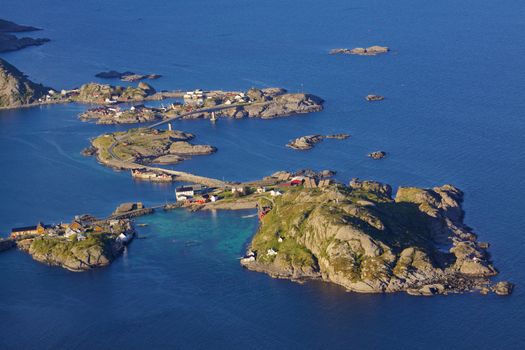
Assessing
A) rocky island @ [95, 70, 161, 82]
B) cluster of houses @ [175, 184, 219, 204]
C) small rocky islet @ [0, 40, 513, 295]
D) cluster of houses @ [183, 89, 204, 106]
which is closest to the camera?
small rocky islet @ [0, 40, 513, 295]

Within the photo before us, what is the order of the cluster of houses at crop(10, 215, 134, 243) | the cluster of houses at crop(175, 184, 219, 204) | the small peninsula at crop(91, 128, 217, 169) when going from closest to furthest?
the cluster of houses at crop(10, 215, 134, 243), the cluster of houses at crop(175, 184, 219, 204), the small peninsula at crop(91, 128, 217, 169)

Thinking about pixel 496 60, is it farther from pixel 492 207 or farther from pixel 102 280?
pixel 102 280

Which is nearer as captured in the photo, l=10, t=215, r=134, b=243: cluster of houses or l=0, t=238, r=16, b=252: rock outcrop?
l=10, t=215, r=134, b=243: cluster of houses

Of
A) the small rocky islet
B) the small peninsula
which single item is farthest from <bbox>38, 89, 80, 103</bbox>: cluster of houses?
the small rocky islet

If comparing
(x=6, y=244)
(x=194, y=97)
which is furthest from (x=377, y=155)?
(x=6, y=244)

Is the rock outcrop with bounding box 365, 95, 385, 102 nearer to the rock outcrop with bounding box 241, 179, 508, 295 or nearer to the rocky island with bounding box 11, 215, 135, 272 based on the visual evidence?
the rock outcrop with bounding box 241, 179, 508, 295

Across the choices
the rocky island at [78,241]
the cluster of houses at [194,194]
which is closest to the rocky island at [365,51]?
the cluster of houses at [194,194]

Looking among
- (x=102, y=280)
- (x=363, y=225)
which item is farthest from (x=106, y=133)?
(x=363, y=225)

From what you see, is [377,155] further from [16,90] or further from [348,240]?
[16,90]

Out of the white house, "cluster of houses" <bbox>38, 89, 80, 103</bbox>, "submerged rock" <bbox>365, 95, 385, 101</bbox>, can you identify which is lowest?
"cluster of houses" <bbox>38, 89, 80, 103</bbox>
